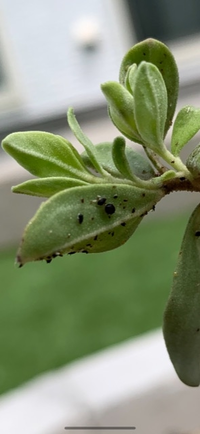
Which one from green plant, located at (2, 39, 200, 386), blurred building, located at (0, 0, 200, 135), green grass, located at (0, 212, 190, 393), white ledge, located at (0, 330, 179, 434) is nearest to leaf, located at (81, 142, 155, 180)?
green plant, located at (2, 39, 200, 386)

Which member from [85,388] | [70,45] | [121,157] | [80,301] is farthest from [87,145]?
[70,45]

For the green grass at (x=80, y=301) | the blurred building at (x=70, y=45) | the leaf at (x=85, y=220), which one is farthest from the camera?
the blurred building at (x=70, y=45)

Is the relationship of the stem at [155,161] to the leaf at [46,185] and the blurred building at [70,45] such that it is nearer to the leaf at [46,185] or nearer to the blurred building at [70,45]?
the leaf at [46,185]

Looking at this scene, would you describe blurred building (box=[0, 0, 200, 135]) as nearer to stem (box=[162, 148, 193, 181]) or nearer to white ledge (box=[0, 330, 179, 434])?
white ledge (box=[0, 330, 179, 434])

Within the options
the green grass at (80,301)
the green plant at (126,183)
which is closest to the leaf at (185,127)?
the green plant at (126,183)

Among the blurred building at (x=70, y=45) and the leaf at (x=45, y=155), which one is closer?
the leaf at (x=45, y=155)

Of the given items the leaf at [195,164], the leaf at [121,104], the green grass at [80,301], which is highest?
the leaf at [121,104]

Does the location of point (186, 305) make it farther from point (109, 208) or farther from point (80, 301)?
point (80, 301)

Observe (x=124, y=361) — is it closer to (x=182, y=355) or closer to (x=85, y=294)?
(x=182, y=355)
